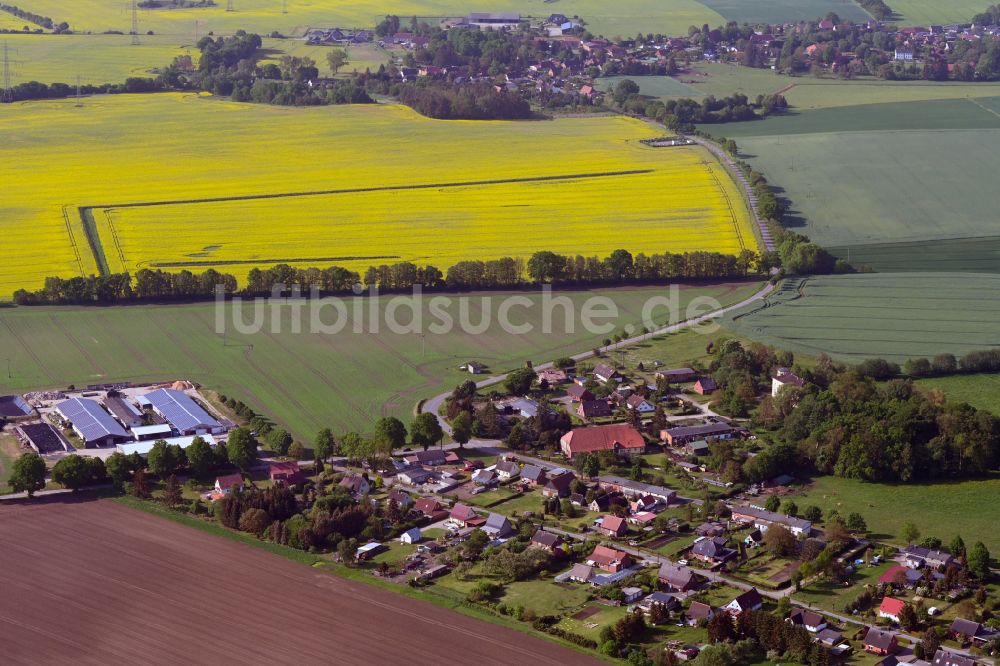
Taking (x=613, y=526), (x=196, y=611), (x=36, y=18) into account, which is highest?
(x=36, y=18)

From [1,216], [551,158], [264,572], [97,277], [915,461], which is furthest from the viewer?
[551,158]

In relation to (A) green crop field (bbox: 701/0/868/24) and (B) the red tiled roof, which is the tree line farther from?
(A) green crop field (bbox: 701/0/868/24)

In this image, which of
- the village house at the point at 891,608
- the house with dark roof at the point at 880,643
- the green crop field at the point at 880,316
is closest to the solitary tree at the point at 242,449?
the village house at the point at 891,608

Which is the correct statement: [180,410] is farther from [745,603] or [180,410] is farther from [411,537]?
[745,603]

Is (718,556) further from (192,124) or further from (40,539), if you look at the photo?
(192,124)

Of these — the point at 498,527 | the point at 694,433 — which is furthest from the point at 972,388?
the point at 498,527

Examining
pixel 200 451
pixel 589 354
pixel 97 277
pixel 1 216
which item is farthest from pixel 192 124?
pixel 200 451

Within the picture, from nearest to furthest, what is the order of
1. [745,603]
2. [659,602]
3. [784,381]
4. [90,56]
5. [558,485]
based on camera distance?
[745,603]
[659,602]
[558,485]
[784,381]
[90,56]
